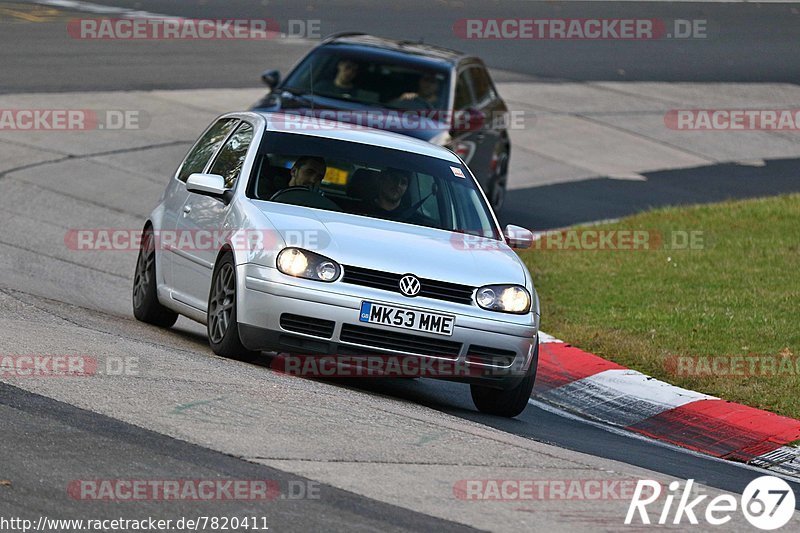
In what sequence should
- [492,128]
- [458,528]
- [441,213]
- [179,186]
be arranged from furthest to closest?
1. [492,128]
2. [179,186]
3. [441,213]
4. [458,528]

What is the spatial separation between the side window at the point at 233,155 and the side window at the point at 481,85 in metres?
6.98

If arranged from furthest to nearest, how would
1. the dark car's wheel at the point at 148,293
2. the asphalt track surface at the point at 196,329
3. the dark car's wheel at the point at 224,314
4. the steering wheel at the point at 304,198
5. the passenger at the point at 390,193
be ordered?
the dark car's wheel at the point at 148,293 → the passenger at the point at 390,193 → the steering wheel at the point at 304,198 → the dark car's wheel at the point at 224,314 → the asphalt track surface at the point at 196,329

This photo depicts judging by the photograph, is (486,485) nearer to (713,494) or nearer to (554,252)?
(713,494)

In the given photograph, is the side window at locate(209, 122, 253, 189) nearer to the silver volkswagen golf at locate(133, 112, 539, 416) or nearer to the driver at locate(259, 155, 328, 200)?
the silver volkswagen golf at locate(133, 112, 539, 416)

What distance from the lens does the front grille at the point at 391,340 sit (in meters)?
8.38

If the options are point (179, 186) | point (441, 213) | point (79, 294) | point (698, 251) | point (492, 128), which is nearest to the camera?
point (441, 213)

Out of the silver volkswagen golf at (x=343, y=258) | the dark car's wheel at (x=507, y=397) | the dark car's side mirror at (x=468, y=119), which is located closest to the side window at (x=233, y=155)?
the silver volkswagen golf at (x=343, y=258)

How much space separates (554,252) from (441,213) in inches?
236

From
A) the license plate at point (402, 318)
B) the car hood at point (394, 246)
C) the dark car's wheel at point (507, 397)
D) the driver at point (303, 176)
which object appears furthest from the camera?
the driver at point (303, 176)

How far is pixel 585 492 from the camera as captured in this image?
22.0ft

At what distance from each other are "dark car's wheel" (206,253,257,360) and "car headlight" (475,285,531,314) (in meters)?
1.42

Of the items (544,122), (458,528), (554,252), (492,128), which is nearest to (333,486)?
(458,528)

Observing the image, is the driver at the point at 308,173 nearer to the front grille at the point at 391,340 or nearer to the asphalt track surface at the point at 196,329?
the asphalt track surface at the point at 196,329

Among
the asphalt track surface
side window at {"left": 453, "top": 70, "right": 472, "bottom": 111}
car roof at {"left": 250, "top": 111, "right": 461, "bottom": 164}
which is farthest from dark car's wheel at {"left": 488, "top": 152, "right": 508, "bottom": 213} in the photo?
car roof at {"left": 250, "top": 111, "right": 461, "bottom": 164}
